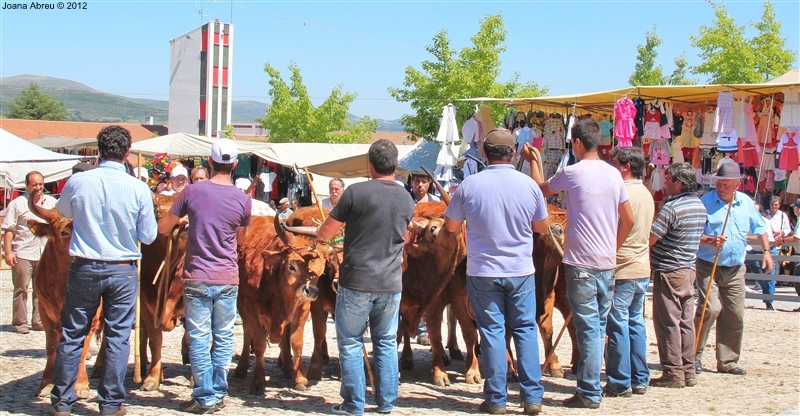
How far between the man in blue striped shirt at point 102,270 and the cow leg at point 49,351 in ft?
3.18

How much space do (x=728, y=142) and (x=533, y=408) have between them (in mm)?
9436

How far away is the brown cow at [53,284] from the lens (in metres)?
7.16

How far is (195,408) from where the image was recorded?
659 cm

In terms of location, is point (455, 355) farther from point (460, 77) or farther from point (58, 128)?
point (58, 128)

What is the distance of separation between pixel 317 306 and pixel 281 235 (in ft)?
4.78

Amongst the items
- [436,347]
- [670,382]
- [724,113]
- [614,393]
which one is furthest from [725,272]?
[724,113]

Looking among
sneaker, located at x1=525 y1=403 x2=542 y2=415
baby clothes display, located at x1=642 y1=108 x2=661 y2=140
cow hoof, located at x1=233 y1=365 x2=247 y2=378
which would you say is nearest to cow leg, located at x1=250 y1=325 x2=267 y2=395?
cow hoof, located at x1=233 y1=365 x2=247 y2=378

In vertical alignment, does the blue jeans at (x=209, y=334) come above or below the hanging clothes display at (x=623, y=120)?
below

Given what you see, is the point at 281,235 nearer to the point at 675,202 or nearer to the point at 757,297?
the point at 675,202

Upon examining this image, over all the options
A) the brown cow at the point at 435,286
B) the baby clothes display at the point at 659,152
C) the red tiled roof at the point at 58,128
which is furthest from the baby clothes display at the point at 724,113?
the red tiled roof at the point at 58,128

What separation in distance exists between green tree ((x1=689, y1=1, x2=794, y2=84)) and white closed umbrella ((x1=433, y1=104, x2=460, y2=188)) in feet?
79.6

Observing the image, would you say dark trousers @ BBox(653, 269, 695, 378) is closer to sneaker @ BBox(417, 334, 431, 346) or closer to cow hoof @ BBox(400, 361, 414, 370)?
cow hoof @ BBox(400, 361, 414, 370)

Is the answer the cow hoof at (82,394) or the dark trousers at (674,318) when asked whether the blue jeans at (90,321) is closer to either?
the cow hoof at (82,394)

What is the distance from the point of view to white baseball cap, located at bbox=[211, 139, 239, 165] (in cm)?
667
